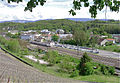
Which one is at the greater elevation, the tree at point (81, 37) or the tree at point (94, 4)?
the tree at point (94, 4)

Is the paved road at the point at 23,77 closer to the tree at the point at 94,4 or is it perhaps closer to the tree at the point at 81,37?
the tree at the point at 94,4

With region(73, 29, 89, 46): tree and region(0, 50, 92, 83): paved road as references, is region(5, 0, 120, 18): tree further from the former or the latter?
region(73, 29, 89, 46): tree

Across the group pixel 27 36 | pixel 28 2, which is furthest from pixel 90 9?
pixel 27 36

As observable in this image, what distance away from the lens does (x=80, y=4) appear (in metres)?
3.36

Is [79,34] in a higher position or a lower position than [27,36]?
higher

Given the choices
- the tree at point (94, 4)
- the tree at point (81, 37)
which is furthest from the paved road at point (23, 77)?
the tree at point (81, 37)

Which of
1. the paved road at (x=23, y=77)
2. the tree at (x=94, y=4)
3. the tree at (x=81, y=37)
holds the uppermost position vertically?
the tree at (x=94, y=4)

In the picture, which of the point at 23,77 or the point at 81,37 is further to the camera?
the point at 81,37

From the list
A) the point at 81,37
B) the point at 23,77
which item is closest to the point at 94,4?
the point at 23,77

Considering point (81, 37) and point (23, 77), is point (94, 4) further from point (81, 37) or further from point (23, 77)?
point (81, 37)

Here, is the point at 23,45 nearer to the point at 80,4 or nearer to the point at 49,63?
the point at 49,63

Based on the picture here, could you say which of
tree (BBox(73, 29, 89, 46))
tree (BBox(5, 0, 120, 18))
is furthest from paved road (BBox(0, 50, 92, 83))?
tree (BBox(73, 29, 89, 46))

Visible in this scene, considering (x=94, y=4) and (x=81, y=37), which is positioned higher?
(x=94, y=4)

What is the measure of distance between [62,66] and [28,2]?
15.2m
